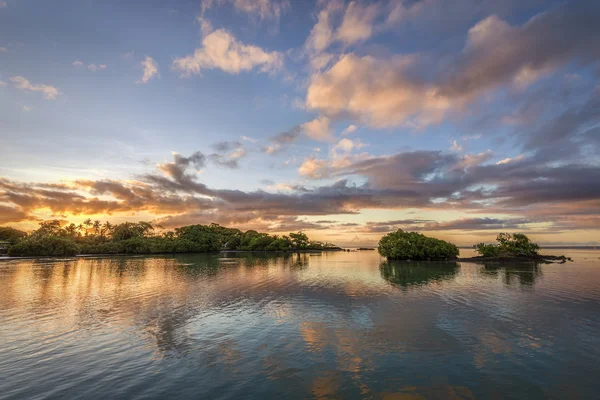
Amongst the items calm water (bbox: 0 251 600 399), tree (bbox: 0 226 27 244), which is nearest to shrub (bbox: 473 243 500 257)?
calm water (bbox: 0 251 600 399)

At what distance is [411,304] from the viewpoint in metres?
37.5

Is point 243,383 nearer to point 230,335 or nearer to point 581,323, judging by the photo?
point 230,335

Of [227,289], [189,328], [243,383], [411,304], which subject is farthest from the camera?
[227,289]

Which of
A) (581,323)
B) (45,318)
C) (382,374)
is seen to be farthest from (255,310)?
(581,323)

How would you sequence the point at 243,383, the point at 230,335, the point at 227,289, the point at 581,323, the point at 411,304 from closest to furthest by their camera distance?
the point at 243,383 < the point at 230,335 < the point at 581,323 < the point at 411,304 < the point at 227,289

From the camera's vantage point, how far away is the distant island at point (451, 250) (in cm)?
10662

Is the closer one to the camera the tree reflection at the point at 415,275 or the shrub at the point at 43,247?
the tree reflection at the point at 415,275

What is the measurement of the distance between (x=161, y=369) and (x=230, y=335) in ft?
23.8

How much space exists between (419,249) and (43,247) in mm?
167921

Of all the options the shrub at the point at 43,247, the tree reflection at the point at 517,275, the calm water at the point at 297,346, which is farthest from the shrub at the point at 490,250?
the shrub at the point at 43,247

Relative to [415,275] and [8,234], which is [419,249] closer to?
[415,275]

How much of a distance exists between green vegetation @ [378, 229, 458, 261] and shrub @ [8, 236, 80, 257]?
500ft

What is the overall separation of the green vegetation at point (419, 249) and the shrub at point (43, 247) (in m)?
153

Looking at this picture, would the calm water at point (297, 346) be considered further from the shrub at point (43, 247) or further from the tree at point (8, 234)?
the tree at point (8, 234)
